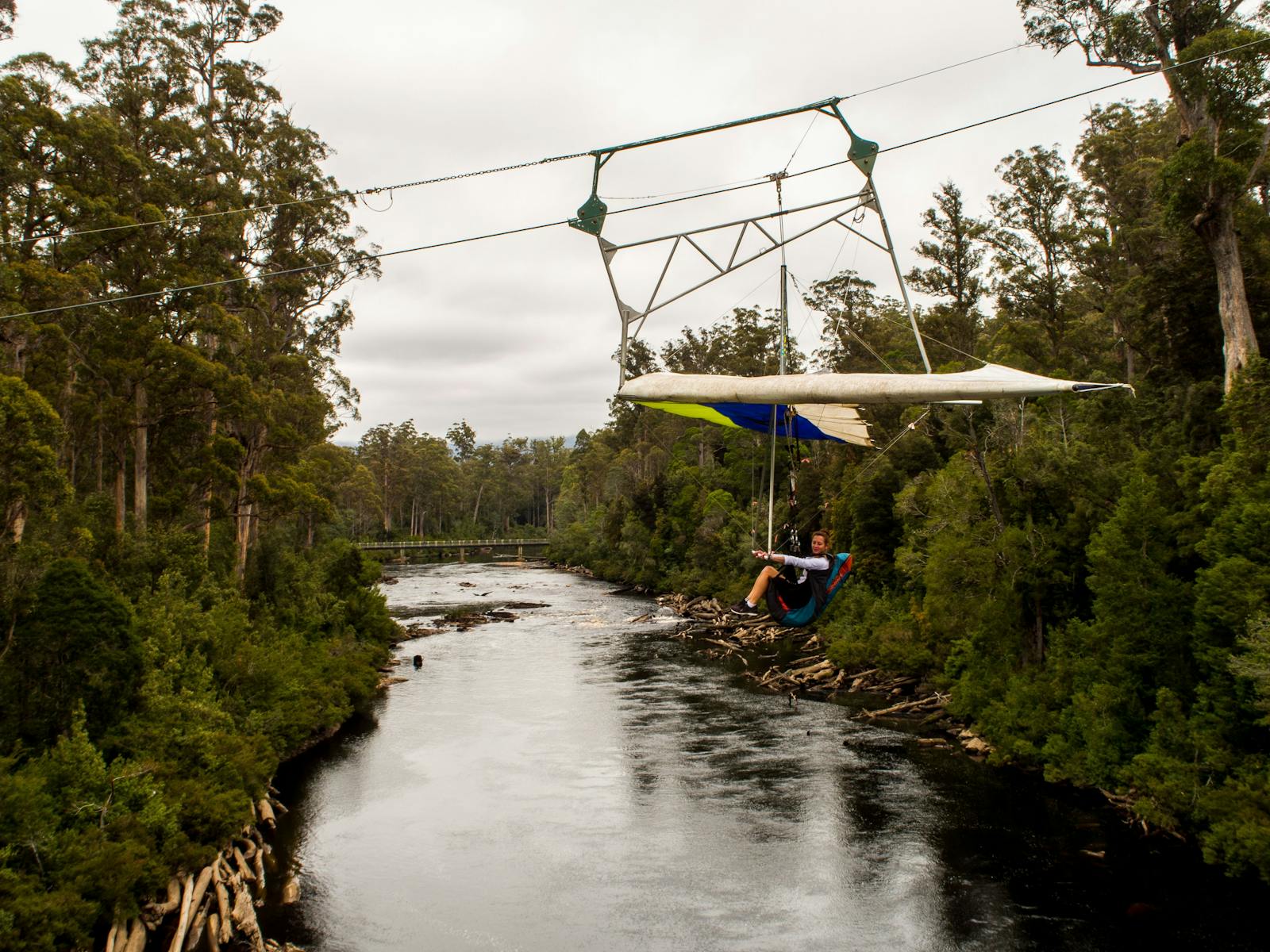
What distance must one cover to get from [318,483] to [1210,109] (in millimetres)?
37372

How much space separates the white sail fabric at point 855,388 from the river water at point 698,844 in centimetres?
898

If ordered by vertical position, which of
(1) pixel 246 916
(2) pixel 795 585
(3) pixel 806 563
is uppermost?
(3) pixel 806 563

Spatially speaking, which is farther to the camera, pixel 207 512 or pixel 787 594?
pixel 207 512

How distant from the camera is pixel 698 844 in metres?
17.6

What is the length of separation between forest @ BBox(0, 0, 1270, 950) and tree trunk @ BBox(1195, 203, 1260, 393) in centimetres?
9

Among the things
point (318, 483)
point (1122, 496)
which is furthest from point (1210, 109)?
point (318, 483)

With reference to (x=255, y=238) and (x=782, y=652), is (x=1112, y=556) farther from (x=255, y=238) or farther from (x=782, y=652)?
(x=255, y=238)

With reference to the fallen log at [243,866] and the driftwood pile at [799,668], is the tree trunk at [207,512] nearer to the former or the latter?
the fallen log at [243,866]

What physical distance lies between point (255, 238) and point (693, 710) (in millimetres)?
22646

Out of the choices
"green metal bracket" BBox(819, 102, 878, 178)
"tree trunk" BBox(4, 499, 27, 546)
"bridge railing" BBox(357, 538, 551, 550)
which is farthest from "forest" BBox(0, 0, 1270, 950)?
"bridge railing" BBox(357, 538, 551, 550)

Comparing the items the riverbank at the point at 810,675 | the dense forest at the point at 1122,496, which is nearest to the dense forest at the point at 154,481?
the dense forest at the point at 1122,496

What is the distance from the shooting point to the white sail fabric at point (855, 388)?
8859 mm

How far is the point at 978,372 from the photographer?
9555 millimetres

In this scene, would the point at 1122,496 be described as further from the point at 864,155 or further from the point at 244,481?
the point at 244,481
